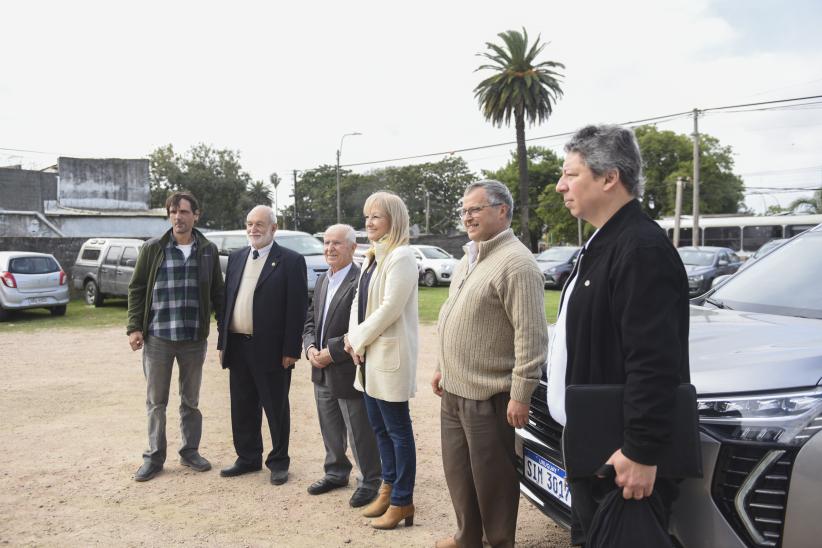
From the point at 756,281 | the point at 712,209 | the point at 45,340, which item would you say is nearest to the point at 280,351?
the point at 756,281

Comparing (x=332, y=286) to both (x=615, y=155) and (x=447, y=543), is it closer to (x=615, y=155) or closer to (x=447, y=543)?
(x=447, y=543)

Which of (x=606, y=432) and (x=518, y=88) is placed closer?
(x=606, y=432)

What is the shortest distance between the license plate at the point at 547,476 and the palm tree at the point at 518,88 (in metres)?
28.0

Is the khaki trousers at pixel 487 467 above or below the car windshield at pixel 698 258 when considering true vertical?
below

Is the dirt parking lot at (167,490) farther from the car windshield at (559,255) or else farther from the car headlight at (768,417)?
the car windshield at (559,255)

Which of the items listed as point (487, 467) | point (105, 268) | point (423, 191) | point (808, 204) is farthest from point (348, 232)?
point (423, 191)

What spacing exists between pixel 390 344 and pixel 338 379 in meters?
0.64

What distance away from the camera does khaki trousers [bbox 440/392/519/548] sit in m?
3.03

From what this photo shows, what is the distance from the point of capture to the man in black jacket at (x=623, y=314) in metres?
1.90

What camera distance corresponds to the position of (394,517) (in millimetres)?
3752

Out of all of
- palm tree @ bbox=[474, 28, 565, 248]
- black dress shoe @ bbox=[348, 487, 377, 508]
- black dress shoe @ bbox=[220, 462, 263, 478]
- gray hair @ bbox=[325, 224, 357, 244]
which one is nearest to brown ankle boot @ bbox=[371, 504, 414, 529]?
black dress shoe @ bbox=[348, 487, 377, 508]

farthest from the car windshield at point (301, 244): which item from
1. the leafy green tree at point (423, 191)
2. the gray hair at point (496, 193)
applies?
the leafy green tree at point (423, 191)

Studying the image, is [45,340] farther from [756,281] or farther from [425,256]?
[425,256]

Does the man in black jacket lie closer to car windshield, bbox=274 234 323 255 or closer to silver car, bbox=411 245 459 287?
car windshield, bbox=274 234 323 255
